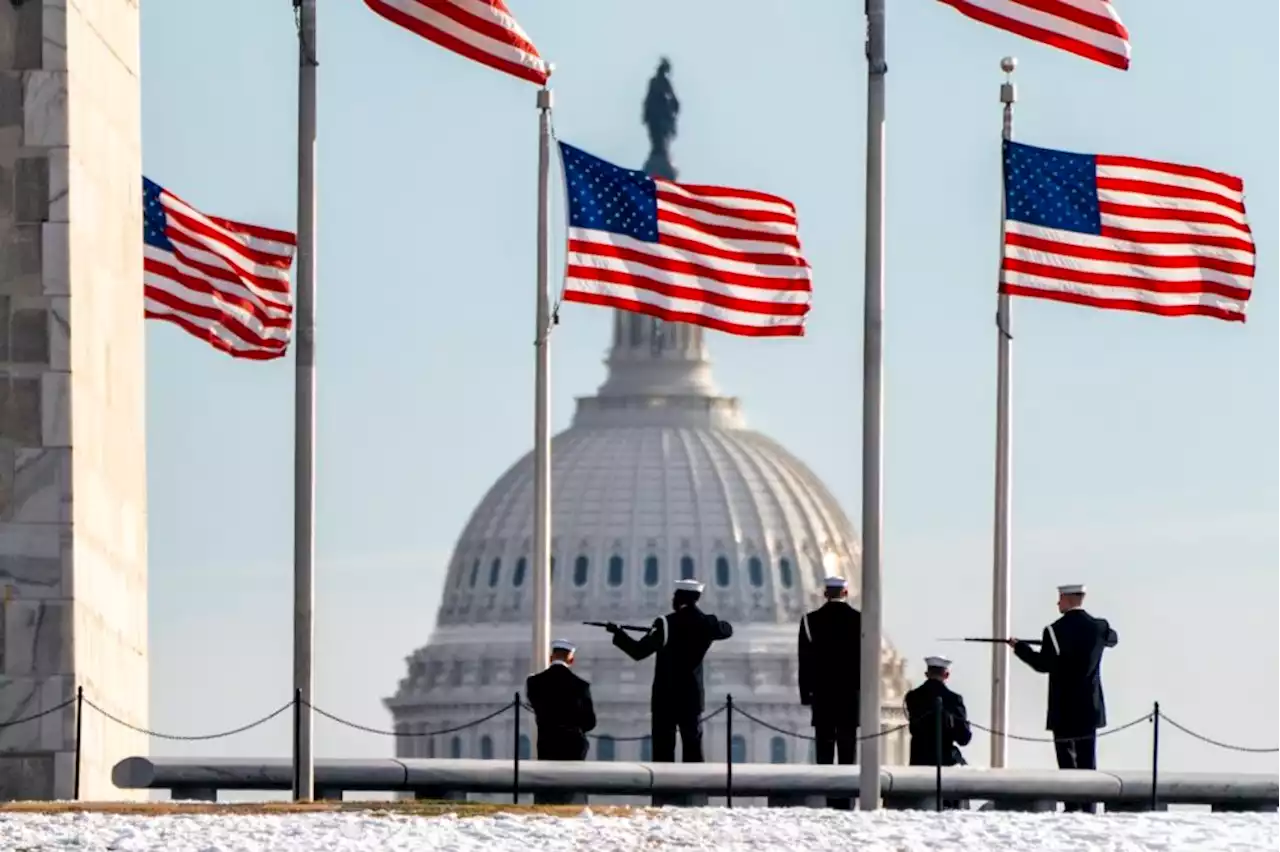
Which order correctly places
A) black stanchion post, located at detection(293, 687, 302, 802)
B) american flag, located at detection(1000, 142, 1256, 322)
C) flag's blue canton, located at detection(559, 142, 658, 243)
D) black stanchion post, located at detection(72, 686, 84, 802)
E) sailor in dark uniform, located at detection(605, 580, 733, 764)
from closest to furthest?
1. black stanchion post, located at detection(293, 687, 302, 802)
2. black stanchion post, located at detection(72, 686, 84, 802)
3. sailor in dark uniform, located at detection(605, 580, 733, 764)
4. american flag, located at detection(1000, 142, 1256, 322)
5. flag's blue canton, located at detection(559, 142, 658, 243)

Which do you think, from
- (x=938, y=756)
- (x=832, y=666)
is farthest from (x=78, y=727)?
(x=938, y=756)

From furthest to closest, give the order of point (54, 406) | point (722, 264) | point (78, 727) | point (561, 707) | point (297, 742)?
point (722, 264), point (561, 707), point (54, 406), point (78, 727), point (297, 742)

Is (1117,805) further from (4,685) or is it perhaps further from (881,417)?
(4,685)

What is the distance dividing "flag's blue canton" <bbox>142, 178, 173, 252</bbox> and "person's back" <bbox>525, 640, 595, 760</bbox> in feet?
22.7

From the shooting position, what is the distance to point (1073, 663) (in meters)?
36.9

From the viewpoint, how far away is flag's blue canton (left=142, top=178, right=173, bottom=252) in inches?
1682

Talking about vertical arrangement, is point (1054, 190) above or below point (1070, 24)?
below

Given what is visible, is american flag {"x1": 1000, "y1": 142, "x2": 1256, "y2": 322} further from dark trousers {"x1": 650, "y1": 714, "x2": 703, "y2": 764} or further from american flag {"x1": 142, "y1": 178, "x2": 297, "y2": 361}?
american flag {"x1": 142, "y1": 178, "x2": 297, "y2": 361}

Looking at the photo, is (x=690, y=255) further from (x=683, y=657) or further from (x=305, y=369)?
(x=305, y=369)

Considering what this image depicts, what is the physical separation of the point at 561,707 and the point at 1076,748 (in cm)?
400

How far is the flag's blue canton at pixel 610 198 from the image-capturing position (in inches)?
1678

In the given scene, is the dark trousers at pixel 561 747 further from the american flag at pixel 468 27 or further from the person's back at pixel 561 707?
the american flag at pixel 468 27

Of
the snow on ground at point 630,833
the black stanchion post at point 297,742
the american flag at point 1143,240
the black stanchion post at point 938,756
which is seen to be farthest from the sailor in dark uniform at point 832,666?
the american flag at point 1143,240

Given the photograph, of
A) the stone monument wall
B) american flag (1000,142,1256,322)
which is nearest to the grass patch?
the stone monument wall
